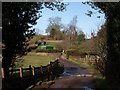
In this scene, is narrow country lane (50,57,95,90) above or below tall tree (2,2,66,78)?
below

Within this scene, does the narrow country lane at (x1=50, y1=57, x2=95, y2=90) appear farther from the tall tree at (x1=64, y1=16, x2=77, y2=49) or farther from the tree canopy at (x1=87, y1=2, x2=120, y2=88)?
the tall tree at (x1=64, y1=16, x2=77, y2=49)

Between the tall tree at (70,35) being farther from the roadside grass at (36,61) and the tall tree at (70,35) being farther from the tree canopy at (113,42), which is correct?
the tree canopy at (113,42)

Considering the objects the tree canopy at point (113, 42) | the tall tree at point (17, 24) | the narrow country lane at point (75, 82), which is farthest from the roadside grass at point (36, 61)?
the tree canopy at point (113, 42)

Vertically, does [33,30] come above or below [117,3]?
below

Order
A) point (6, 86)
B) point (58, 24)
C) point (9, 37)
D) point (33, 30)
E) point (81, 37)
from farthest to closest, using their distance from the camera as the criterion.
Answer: point (58, 24) → point (81, 37) → point (33, 30) → point (9, 37) → point (6, 86)

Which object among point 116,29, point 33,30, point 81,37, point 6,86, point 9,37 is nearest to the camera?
point 6,86

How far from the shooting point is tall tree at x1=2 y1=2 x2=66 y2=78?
18.3 meters

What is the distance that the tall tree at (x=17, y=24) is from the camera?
18.3m

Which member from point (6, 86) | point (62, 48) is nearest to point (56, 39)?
point (62, 48)

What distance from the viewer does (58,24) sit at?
350 feet

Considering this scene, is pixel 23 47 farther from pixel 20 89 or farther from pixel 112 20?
pixel 112 20

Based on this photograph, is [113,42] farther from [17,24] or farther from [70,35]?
[70,35]

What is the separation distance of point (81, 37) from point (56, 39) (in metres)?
26.2

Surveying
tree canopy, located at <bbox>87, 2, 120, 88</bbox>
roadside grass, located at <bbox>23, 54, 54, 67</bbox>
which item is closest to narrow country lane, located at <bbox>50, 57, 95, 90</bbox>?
tree canopy, located at <bbox>87, 2, 120, 88</bbox>
